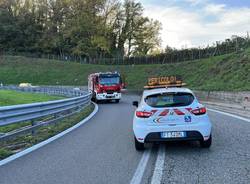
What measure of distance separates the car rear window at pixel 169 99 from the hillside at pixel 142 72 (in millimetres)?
23480

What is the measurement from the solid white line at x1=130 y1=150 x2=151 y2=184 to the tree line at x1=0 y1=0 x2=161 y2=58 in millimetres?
86126

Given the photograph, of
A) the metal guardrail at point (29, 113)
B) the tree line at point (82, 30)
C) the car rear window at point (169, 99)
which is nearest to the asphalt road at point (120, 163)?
the metal guardrail at point (29, 113)

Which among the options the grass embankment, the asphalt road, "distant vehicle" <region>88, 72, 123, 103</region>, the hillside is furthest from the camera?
the hillside

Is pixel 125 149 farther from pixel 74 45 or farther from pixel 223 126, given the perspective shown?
pixel 74 45

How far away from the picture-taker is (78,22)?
95.4m

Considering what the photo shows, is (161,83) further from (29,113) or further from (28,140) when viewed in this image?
(28,140)

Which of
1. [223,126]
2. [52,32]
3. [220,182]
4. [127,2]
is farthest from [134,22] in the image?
[220,182]

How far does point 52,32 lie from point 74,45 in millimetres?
6795

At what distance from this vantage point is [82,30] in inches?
3777

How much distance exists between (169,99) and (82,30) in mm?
88519

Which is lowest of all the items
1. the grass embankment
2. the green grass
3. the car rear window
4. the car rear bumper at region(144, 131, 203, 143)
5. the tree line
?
the green grass

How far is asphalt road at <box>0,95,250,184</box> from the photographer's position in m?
6.69

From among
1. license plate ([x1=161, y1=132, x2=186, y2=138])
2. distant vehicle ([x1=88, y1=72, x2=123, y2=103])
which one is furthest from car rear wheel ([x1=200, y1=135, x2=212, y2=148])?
distant vehicle ([x1=88, y1=72, x2=123, y2=103])

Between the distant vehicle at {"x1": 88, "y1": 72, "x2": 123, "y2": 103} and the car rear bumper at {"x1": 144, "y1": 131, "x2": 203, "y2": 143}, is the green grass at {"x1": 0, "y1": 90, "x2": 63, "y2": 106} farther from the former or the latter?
the car rear bumper at {"x1": 144, "y1": 131, "x2": 203, "y2": 143}
